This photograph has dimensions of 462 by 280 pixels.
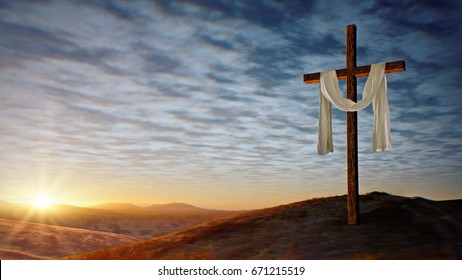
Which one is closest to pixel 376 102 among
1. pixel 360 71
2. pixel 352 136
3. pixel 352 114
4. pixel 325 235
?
pixel 352 114

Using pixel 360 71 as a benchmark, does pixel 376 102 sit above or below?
below

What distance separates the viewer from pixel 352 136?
468 inches

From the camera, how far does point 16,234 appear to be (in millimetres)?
24094

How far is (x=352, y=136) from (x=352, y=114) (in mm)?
610

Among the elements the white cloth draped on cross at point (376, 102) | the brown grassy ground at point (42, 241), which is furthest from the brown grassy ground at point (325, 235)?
the brown grassy ground at point (42, 241)

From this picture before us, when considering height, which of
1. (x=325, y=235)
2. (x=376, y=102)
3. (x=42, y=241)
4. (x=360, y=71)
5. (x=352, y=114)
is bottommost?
(x=42, y=241)

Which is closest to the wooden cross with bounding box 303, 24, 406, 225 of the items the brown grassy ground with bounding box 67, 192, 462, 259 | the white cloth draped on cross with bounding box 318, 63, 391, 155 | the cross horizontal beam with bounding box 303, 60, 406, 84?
the cross horizontal beam with bounding box 303, 60, 406, 84

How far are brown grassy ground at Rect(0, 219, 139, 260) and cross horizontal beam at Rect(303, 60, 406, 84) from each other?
15.7 meters

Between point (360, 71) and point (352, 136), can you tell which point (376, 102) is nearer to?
point (360, 71)

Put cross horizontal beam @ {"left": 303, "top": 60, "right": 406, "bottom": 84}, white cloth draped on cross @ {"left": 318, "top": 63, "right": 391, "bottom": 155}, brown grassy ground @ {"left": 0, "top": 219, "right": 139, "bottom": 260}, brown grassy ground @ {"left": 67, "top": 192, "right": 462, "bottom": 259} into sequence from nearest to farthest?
1. brown grassy ground @ {"left": 67, "top": 192, "right": 462, "bottom": 259}
2. cross horizontal beam @ {"left": 303, "top": 60, "right": 406, "bottom": 84}
3. white cloth draped on cross @ {"left": 318, "top": 63, "right": 391, "bottom": 155}
4. brown grassy ground @ {"left": 0, "top": 219, "right": 139, "bottom": 260}

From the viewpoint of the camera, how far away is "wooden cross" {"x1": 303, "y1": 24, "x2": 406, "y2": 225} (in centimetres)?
1155

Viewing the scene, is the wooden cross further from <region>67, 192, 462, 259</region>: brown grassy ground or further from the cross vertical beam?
<region>67, 192, 462, 259</region>: brown grassy ground
